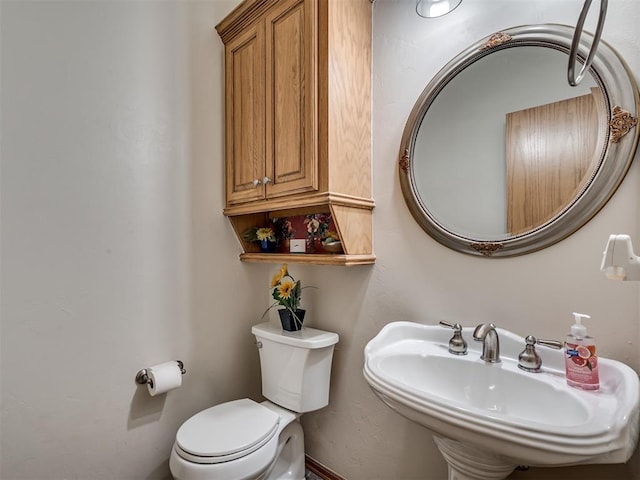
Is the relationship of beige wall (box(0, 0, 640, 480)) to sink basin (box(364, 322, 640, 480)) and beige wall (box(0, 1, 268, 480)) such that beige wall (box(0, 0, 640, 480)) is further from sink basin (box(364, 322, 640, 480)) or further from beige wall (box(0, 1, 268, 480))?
sink basin (box(364, 322, 640, 480))

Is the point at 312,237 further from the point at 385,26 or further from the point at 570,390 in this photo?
the point at 570,390

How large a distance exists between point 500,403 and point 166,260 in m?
1.43

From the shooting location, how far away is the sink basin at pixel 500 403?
0.66 m

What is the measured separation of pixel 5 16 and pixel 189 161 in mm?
768

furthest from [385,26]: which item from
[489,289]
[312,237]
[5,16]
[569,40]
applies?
[5,16]

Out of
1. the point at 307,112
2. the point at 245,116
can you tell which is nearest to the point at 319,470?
the point at 307,112

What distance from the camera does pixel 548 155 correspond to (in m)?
1.03

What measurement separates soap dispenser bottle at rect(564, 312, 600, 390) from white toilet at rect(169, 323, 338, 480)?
2.83ft

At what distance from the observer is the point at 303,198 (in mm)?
1328

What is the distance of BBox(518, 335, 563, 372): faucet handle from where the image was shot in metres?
0.98

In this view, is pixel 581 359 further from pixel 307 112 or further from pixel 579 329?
pixel 307 112

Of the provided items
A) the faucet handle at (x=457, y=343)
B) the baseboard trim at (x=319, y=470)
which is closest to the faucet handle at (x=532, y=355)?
the faucet handle at (x=457, y=343)

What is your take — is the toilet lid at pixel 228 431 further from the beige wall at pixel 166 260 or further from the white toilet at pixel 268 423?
the beige wall at pixel 166 260

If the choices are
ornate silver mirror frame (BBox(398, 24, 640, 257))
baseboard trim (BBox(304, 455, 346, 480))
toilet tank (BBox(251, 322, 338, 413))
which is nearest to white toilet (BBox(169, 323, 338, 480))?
toilet tank (BBox(251, 322, 338, 413))
